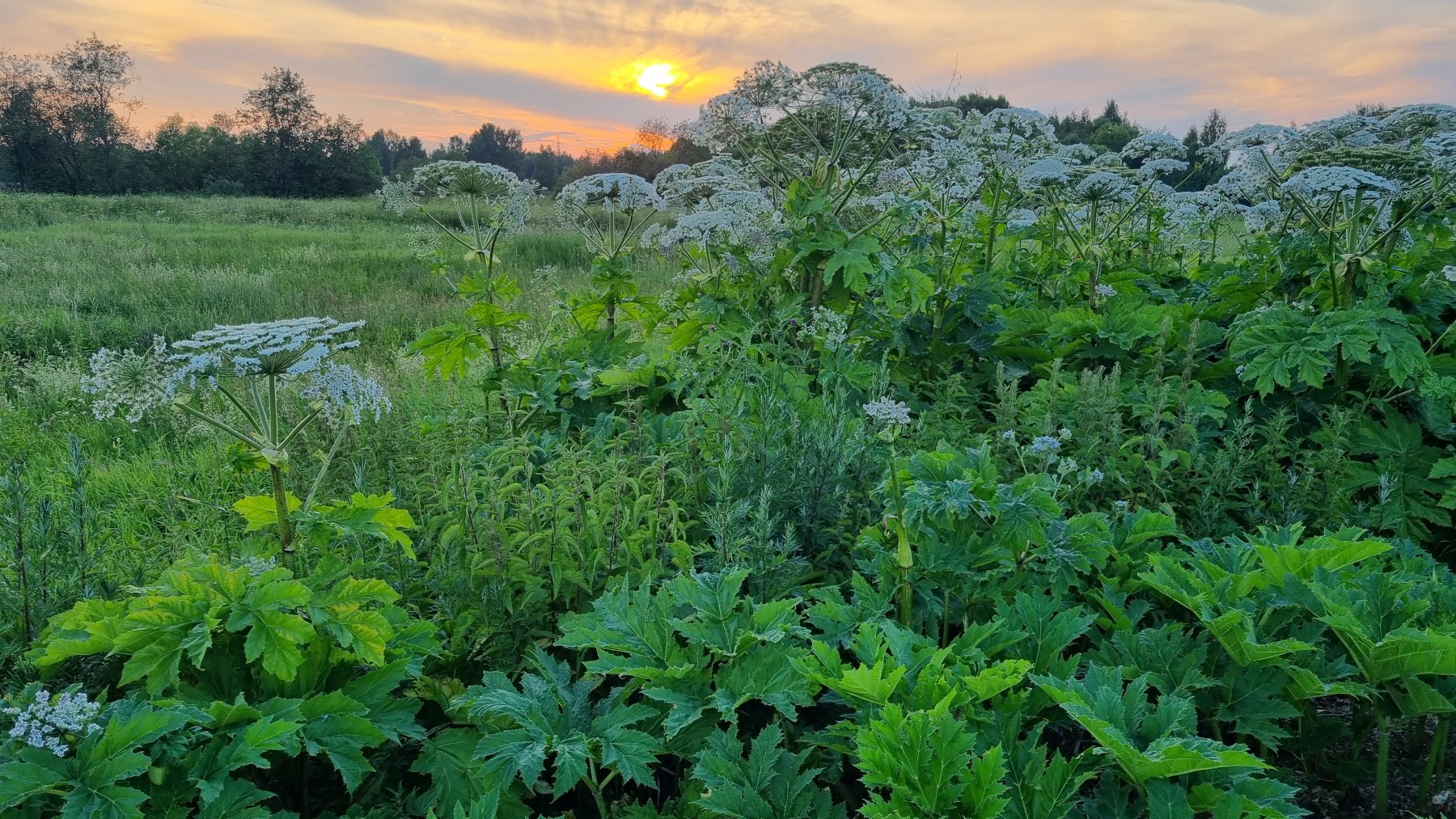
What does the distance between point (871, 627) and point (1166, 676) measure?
2.26 ft

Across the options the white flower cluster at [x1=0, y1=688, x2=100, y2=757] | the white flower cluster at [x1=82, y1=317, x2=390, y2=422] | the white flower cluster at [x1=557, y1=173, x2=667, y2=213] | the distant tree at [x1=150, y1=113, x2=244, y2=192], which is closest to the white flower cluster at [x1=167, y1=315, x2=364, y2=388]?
the white flower cluster at [x1=82, y1=317, x2=390, y2=422]

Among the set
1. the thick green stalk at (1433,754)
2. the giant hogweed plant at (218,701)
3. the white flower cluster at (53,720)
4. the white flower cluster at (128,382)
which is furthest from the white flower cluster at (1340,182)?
the white flower cluster at (53,720)

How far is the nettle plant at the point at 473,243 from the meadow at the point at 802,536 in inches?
1.4

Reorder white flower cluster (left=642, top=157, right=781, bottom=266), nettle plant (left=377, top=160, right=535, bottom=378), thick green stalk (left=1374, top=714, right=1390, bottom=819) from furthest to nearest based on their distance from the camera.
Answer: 1. white flower cluster (left=642, top=157, right=781, bottom=266)
2. nettle plant (left=377, top=160, right=535, bottom=378)
3. thick green stalk (left=1374, top=714, right=1390, bottom=819)

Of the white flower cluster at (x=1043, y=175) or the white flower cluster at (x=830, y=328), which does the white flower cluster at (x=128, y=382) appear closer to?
the white flower cluster at (x=830, y=328)

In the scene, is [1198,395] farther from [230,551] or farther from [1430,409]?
[230,551]

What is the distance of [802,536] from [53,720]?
6.56 feet

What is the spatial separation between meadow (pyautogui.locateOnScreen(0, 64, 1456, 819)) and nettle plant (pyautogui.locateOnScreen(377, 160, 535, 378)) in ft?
0.12

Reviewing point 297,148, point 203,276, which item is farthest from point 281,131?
point 203,276

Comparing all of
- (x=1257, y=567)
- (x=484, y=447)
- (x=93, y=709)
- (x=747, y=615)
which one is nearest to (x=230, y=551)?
(x=484, y=447)

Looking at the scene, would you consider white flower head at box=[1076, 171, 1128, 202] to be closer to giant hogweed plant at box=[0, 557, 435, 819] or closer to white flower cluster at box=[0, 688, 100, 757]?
giant hogweed plant at box=[0, 557, 435, 819]

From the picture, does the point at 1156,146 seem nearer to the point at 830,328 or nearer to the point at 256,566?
the point at 830,328

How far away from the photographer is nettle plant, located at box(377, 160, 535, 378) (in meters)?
4.16

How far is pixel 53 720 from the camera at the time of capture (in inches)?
59.1
